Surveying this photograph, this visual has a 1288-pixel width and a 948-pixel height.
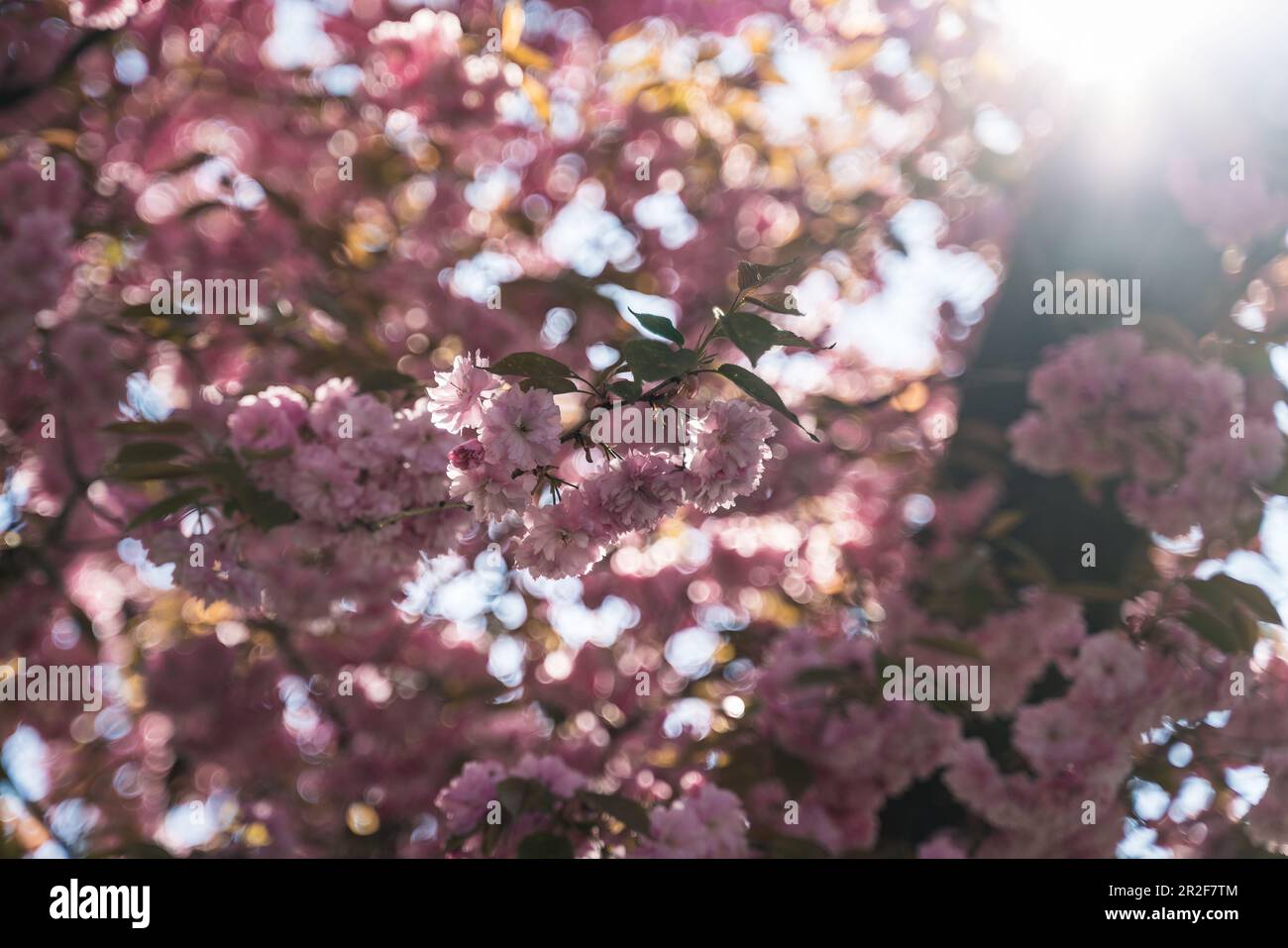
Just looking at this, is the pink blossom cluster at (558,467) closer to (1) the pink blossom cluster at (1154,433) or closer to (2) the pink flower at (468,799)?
(2) the pink flower at (468,799)

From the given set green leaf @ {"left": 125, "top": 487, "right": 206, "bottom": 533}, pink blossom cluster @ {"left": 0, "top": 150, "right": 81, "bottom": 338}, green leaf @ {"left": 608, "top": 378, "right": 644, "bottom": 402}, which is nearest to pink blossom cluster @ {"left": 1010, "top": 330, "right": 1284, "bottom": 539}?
green leaf @ {"left": 608, "top": 378, "right": 644, "bottom": 402}

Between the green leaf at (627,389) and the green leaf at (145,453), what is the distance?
0.86 metres

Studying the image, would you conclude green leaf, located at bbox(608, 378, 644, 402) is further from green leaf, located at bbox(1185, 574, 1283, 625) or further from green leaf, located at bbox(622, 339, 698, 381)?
A: green leaf, located at bbox(1185, 574, 1283, 625)

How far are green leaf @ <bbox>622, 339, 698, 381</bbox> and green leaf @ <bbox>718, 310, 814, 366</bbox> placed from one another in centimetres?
6

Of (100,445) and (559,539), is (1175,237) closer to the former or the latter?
(559,539)

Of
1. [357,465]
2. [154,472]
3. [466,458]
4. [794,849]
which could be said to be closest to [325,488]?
[357,465]

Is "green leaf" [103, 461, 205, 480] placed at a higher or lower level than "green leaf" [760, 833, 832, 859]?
higher

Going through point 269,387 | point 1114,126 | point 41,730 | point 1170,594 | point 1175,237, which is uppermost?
point 1114,126

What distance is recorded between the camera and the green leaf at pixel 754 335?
114cm

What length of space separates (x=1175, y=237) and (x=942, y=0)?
1491 millimetres

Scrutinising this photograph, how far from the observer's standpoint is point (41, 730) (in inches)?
158

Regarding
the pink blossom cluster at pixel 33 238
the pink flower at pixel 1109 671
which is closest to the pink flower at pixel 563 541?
the pink flower at pixel 1109 671

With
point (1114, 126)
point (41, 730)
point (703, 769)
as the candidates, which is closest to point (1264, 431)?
point (1114, 126)

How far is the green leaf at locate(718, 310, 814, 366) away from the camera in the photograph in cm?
114
